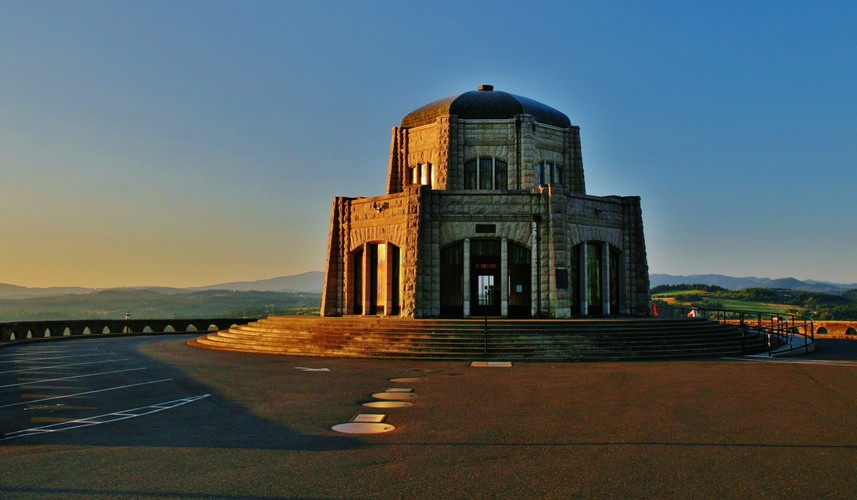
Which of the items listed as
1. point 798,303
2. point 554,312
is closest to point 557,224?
point 554,312

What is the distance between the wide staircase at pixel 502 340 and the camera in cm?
2192

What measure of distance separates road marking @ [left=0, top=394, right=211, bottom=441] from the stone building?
13564 mm

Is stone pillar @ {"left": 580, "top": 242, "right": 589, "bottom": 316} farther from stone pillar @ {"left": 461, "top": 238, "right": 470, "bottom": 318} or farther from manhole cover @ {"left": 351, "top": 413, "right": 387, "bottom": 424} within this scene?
manhole cover @ {"left": 351, "top": 413, "right": 387, "bottom": 424}

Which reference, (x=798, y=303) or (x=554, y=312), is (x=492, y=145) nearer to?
(x=554, y=312)

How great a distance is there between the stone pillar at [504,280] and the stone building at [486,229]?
0.15 ft

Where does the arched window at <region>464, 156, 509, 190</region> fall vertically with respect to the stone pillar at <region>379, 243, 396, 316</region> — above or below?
above

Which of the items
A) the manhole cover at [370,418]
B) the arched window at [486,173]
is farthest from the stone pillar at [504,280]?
the manhole cover at [370,418]

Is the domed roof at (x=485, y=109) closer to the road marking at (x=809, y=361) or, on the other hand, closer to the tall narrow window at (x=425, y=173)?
the tall narrow window at (x=425, y=173)

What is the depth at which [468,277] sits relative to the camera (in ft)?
93.2

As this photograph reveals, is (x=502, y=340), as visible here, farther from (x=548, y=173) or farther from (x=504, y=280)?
(x=548, y=173)

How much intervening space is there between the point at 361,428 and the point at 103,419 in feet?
15.5

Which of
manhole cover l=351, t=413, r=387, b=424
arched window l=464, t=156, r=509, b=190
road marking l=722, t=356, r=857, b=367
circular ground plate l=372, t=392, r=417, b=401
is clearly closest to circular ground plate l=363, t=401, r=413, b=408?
circular ground plate l=372, t=392, r=417, b=401

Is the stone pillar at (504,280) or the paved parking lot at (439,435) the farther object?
the stone pillar at (504,280)

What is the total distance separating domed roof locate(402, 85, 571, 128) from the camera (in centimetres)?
3366
